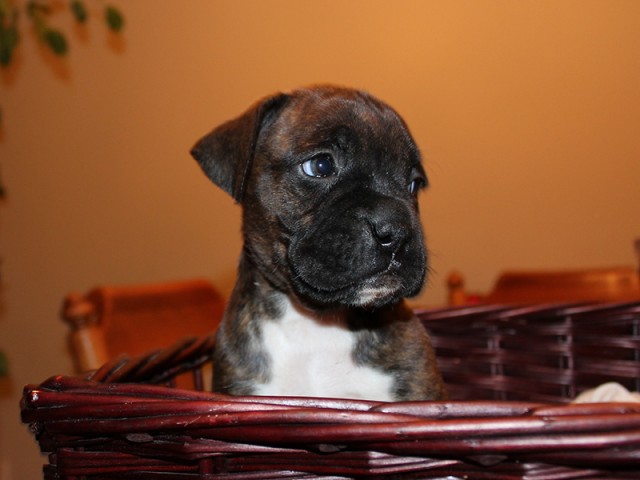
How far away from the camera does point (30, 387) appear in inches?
47.8

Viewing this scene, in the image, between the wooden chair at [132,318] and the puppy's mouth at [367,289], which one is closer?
the puppy's mouth at [367,289]

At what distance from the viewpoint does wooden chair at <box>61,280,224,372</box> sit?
2211mm

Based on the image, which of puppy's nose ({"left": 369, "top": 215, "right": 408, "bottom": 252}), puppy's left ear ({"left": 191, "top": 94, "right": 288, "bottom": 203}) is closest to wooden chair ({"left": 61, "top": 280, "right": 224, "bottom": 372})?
puppy's left ear ({"left": 191, "top": 94, "right": 288, "bottom": 203})

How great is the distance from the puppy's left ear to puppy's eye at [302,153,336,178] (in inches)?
6.2

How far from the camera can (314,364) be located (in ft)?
5.57

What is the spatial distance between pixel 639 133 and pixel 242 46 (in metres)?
2.10

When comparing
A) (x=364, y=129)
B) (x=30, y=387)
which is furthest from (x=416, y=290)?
(x=30, y=387)

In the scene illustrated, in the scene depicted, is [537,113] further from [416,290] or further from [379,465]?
[379,465]

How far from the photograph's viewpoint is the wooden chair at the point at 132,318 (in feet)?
7.25

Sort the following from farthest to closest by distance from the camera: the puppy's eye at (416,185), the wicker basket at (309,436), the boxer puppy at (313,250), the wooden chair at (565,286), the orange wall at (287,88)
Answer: the orange wall at (287,88) < the wooden chair at (565,286) < the puppy's eye at (416,185) < the boxer puppy at (313,250) < the wicker basket at (309,436)

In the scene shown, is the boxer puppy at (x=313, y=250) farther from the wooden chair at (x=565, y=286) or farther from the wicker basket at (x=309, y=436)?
the wooden chair at (x=565, y=286)

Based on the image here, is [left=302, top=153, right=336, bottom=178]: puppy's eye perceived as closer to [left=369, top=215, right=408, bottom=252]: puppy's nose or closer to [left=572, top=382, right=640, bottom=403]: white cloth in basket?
[left=369, top=215, right=408, bottom=252]: puppy's nose

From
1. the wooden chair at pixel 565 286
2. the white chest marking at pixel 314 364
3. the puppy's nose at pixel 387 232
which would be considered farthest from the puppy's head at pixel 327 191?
the wooden chair at pixel 565 286

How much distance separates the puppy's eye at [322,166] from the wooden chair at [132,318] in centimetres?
89
